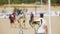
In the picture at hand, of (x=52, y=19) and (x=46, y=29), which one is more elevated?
(x=52, y=19)

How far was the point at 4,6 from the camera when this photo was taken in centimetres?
147

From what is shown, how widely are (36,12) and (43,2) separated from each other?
0.14m

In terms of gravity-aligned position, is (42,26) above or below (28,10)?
below

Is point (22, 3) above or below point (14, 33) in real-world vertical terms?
above

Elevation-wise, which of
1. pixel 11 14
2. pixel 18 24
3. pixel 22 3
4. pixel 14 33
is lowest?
pixel 14 33

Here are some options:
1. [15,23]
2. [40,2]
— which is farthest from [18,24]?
A: [40,2]

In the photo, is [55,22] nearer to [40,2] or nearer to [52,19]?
[52,19]

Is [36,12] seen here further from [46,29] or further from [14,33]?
[14,33]

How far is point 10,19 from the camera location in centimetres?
148

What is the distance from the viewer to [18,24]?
1.48 metres

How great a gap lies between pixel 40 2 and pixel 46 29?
1.02ft

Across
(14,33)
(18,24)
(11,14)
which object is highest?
(11,14)

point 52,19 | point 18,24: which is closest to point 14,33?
point 18,24

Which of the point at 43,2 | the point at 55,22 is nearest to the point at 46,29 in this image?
the point at 55,22
